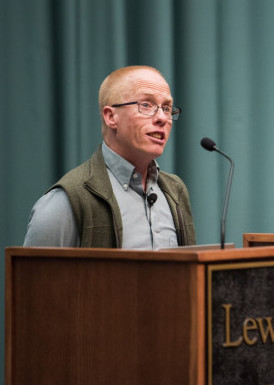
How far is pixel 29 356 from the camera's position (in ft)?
4.43

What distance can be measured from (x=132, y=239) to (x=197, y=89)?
112 cm

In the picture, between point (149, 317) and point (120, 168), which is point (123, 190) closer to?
point (120, 168)

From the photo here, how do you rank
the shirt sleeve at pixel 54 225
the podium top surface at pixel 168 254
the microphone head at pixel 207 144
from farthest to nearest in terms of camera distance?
the shirt sleeve at pixel 54 225
the microphone head at pixel 207 144
the podium top surface at pixel 168 254

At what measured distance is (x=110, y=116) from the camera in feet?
5.79

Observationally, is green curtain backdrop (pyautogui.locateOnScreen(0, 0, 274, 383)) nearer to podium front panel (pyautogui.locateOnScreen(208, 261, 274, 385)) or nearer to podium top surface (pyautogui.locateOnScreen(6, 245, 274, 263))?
podium top surface (pyautogui.locateOnScreen(6, 245, 274, 263))

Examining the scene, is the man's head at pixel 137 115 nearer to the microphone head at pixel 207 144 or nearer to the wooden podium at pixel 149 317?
the microphone head at pixel 207 144

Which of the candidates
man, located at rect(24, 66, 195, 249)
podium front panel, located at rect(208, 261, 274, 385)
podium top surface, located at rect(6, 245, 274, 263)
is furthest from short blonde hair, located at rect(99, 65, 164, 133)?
podium front panel, located at rect(208, 261, 274, 385)

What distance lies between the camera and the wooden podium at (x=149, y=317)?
3.81ft

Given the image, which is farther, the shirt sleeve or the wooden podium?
the shirt sleeve

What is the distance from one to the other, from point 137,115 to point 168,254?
0.61 m

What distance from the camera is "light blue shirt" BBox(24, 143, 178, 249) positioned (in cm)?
164

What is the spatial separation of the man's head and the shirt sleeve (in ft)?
0.67

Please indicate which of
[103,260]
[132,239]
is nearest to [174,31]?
[132,239]

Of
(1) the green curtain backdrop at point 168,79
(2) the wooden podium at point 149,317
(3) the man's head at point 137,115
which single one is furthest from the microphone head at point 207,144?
(1) the green curtain backdrop at point 168,79
